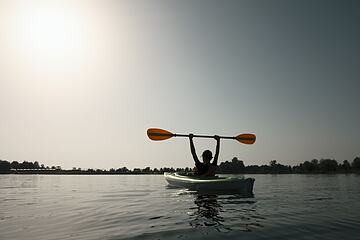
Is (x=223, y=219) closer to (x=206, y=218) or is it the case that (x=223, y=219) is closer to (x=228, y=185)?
(x=206, y=218)

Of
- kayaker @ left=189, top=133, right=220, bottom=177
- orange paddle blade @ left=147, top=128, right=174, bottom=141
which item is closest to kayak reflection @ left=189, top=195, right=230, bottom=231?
kayaker @ left=189, top=133, right=220, bottom=177

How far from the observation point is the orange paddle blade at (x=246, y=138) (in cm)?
1712

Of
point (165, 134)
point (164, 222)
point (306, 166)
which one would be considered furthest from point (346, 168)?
point (164, 222)

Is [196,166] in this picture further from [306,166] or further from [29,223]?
[306,166]

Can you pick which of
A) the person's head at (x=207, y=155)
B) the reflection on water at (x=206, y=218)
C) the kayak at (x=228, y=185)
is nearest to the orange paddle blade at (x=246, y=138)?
the person's head at (x=207, y=155)

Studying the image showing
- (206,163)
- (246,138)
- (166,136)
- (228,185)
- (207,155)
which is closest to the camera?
(228,185)

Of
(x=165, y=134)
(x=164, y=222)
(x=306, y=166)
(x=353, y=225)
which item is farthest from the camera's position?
(x=306, y=166)

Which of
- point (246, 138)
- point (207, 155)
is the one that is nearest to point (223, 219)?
point (207, 155)

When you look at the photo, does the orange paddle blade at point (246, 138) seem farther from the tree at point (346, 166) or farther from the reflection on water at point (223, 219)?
the tree at point (346, 166)

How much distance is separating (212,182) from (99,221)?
280 inches

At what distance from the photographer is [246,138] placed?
17266 millimetres

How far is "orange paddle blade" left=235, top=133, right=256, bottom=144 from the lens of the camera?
17.1 metres

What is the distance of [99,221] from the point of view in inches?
265

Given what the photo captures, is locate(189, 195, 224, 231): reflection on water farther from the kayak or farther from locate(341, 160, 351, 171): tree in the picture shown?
locate(341, 160, 351, 171): tree
